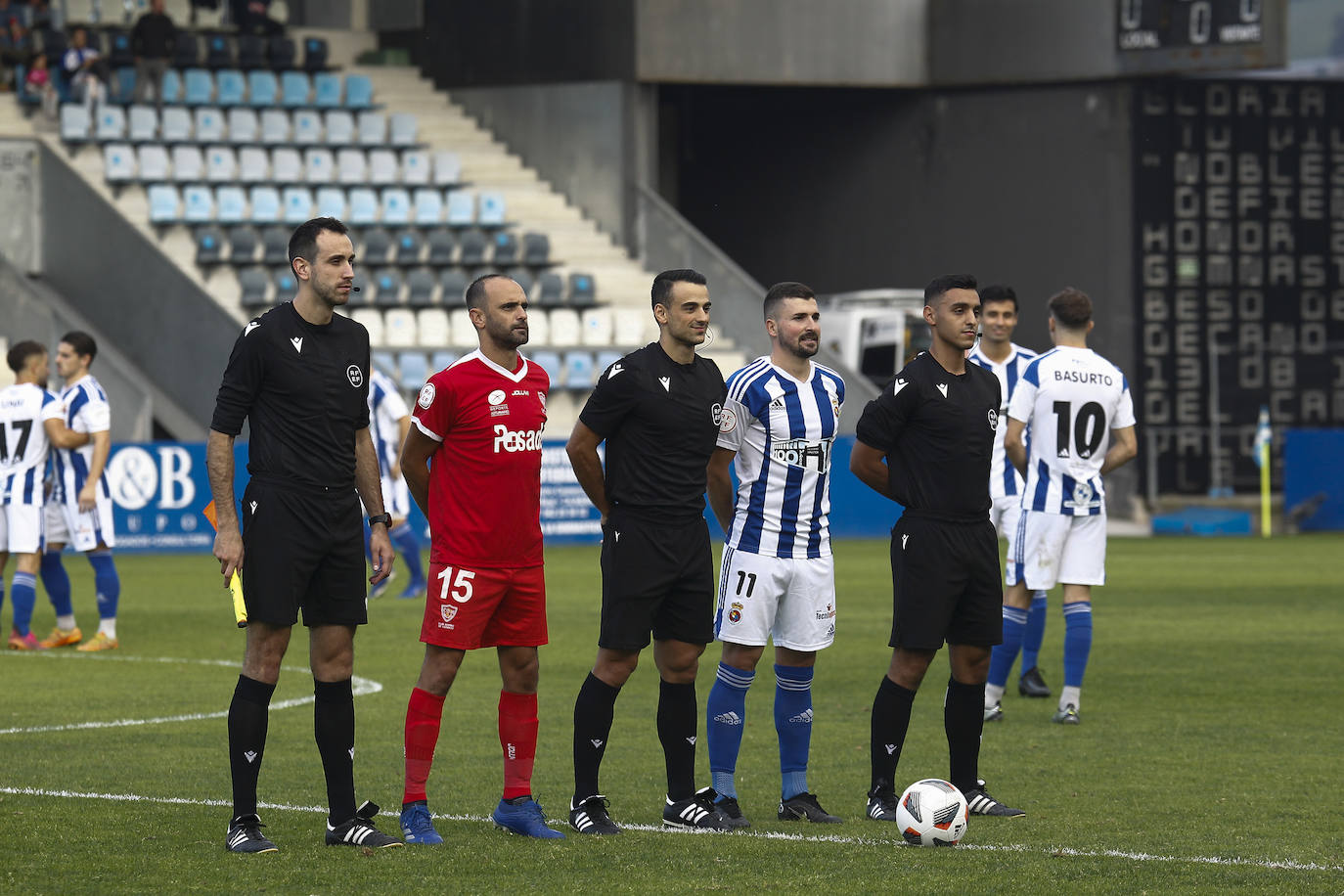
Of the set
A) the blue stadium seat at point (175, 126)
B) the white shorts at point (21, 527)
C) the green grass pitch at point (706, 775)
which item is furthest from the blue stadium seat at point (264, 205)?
the white shorts at point (21, 527)

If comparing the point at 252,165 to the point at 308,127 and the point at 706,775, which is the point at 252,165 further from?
the point at 706,775

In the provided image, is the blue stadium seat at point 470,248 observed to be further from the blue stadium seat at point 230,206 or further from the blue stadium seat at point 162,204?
the blue stadium seat at point 162,204

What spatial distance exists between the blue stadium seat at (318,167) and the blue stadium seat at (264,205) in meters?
1.33

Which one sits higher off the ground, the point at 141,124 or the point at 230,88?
the point at 230,88

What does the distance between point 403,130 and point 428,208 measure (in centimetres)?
239

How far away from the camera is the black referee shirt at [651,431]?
23.7 feet

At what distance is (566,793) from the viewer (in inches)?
318

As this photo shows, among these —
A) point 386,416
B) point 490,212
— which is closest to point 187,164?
point 490,212

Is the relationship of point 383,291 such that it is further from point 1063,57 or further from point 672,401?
point 672,401

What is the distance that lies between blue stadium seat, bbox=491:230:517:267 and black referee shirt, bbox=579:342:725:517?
23.1m

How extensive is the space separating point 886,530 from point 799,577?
1820 cm

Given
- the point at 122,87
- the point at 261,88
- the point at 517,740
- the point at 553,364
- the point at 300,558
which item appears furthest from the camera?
the point at 261,88

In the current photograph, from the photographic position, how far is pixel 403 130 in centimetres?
3203

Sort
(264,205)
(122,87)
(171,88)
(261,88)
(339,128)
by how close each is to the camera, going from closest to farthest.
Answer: (264,205) → (122,87) → (171,88) → (339,128) → (261,88)
